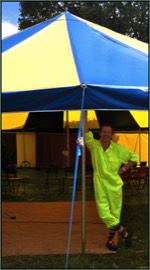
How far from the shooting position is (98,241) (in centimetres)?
603

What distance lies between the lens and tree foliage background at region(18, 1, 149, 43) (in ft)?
100

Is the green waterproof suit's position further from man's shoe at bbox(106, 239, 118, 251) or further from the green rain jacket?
man's shoe at bbox(106, 239, 118, 251)

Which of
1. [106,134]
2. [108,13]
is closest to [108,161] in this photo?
[106,134]

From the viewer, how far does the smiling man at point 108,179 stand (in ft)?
17.7

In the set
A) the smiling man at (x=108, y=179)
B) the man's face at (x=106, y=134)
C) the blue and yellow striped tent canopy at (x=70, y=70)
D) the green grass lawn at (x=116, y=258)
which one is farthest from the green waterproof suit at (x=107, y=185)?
the blue and yellow striped tent canopy at (x=70, y=70)

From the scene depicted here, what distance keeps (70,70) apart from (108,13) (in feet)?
90.0

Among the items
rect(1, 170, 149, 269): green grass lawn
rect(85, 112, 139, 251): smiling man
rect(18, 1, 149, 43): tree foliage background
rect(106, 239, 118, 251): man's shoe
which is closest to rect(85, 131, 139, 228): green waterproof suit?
rect(85, 112, 139, 251): smiling man

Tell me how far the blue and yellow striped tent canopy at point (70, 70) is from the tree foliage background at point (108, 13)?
81.6 feet

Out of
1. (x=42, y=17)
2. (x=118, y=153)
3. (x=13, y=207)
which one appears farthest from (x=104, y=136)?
(x=42, y=17)

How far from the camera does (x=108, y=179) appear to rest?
544 cm

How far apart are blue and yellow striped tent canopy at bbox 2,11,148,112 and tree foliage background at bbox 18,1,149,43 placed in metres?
24.9

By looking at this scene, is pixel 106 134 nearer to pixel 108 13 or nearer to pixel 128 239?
pixel 128 239

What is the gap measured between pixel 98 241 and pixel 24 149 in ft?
49.1

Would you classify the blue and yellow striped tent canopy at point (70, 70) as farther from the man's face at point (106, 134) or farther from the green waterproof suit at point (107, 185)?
the green waterproof suit at point (107, 185)
